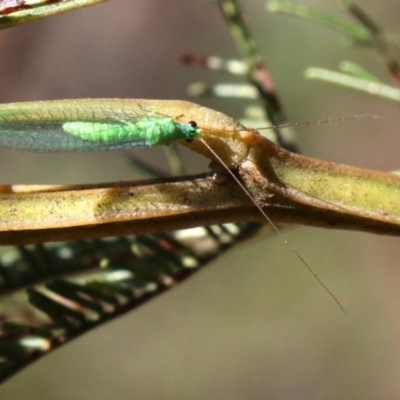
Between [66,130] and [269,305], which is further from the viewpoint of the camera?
[269,305]

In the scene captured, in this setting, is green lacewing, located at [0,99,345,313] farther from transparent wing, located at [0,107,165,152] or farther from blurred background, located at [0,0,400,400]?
blurred background, located at [0,0,400,400]

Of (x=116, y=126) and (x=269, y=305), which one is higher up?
(x=269, y=305)

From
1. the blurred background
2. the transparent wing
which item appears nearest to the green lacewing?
the transparent wing

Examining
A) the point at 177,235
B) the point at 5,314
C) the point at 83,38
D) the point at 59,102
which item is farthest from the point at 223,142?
the point at 83,38

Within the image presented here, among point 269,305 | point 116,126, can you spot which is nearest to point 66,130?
point 116,126

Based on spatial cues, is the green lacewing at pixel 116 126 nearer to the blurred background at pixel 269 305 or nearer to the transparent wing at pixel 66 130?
the transparent wing at pixel 66 130

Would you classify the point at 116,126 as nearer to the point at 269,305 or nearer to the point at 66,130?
the point at 66,130

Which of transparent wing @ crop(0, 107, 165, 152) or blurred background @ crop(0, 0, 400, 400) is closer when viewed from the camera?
transparent wing @ crop(0, 107, 165, 152)

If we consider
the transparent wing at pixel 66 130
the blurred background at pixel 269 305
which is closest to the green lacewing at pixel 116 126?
the transparent wing at pixel 66 130

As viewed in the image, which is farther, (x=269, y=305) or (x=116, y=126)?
(x=269, y=305)
